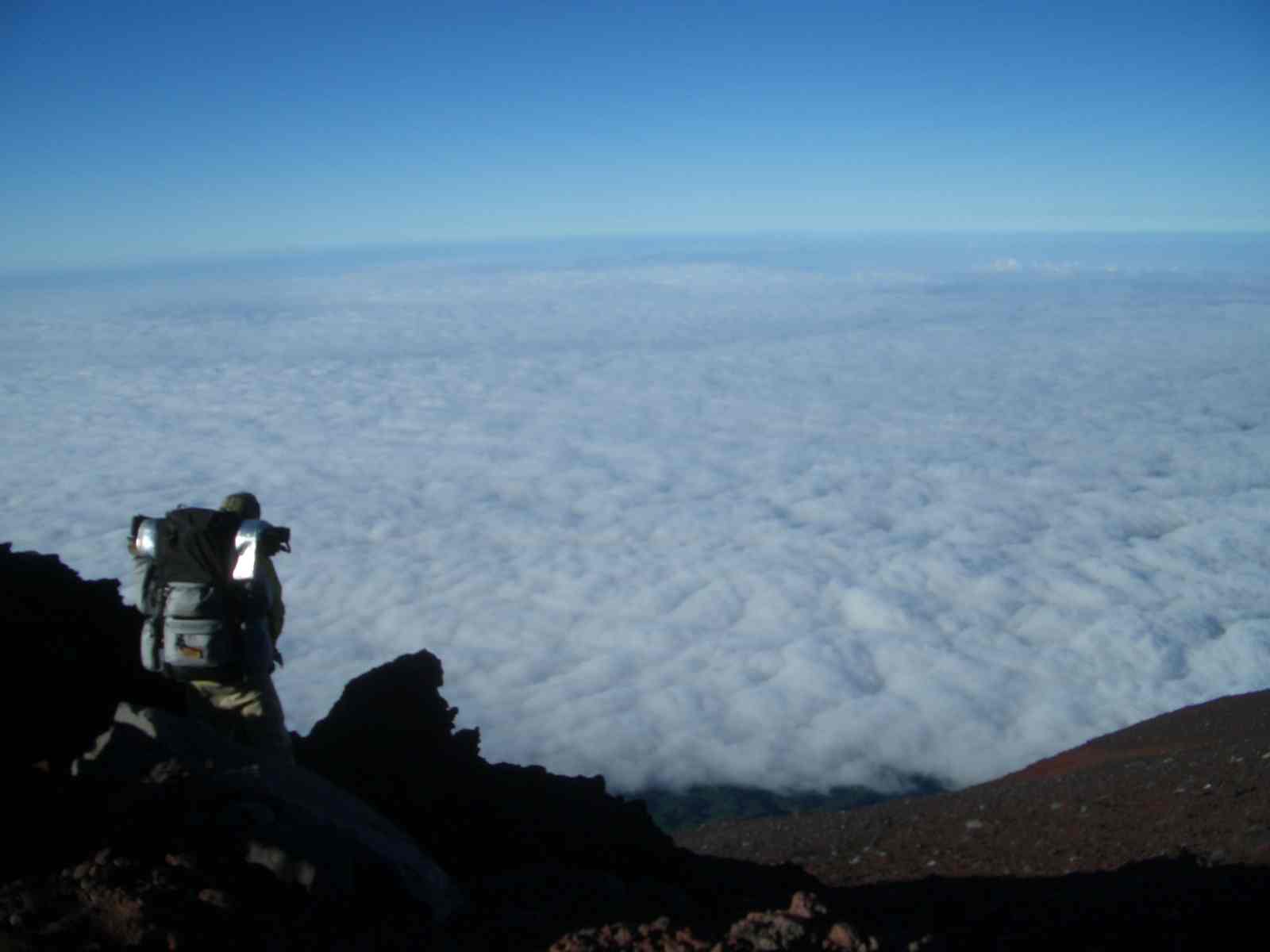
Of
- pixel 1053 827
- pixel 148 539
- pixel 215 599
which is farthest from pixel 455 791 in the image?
pixel 1053 827

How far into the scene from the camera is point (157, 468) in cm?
3888

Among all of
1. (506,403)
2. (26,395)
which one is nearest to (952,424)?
(506,403)

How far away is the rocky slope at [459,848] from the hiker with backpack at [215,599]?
14.8 inches

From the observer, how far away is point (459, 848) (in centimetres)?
493

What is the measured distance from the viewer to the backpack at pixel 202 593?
428 cm

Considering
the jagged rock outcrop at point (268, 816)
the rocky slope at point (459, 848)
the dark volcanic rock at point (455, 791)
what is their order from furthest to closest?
the dark volcanic rock at point (455, 791) → the jagged rock outcrop at point (268, 816) → the rocky slope at point (459, 848)

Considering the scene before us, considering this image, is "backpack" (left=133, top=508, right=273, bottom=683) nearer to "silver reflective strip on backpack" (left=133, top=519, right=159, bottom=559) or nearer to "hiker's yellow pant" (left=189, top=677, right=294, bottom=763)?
"silver reflective strip on backpack" (left=133, top=519, right=159, bottom=559)

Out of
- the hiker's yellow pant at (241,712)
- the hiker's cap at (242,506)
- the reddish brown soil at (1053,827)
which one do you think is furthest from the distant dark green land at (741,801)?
the hiker's cap at (242,506)

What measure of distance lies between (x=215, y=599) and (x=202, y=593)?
63mm

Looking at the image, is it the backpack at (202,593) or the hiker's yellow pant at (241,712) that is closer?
the backpack at (202,593)

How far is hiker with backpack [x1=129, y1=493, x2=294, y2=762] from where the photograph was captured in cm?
428

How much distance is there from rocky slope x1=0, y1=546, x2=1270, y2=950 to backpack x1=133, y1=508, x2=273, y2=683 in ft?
1.19

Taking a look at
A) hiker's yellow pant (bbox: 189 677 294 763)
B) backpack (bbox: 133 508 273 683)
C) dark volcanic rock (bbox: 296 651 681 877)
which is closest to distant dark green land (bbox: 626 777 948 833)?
dark volcanic rock (bbox: 296 651 681 877)

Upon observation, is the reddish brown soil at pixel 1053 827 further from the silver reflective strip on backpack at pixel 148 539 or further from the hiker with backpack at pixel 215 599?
the silver reflective strip on backpack at pixel 148 539
